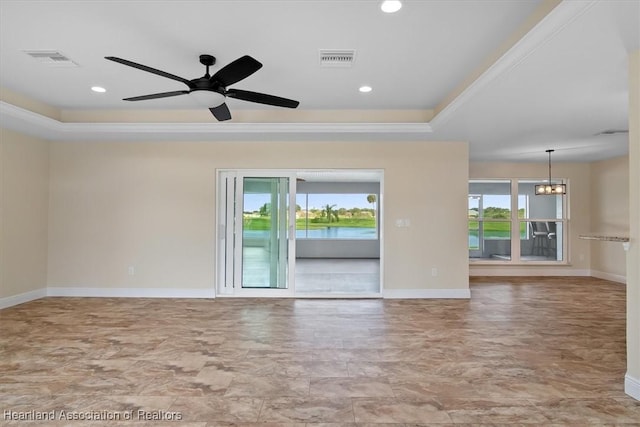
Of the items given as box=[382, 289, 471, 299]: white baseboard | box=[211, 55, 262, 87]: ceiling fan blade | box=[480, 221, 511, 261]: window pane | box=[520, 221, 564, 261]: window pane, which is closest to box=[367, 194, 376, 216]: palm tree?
box=[480, 221, 511, 261]: window pane

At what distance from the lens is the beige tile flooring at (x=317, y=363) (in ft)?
7.47

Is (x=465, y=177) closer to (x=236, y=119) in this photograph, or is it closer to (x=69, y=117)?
(x=236, y=119)

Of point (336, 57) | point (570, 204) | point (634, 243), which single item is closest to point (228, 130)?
point (336, 57)

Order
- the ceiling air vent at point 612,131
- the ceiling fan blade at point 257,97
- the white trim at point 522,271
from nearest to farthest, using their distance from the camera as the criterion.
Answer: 1. the ceiling fan blade at point 257,97
2. the ceiling air vent at point 612,131
3. the white trim at point 522,271

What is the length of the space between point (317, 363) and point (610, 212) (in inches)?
297

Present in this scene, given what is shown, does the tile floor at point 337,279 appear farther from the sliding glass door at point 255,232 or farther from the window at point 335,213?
the window at point 335,213

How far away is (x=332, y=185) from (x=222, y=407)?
992 cm

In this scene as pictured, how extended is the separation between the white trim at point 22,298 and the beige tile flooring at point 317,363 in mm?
318

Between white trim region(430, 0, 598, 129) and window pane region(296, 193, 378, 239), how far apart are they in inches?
331

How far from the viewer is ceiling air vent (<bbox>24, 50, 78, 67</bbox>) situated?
332cm

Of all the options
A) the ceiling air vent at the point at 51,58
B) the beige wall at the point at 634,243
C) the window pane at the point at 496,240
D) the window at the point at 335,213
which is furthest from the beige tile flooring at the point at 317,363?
the window at the point at 335,213

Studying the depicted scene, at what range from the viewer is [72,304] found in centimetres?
504

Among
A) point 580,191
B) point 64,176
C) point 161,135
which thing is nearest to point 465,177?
point 580,191

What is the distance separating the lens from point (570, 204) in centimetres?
780
